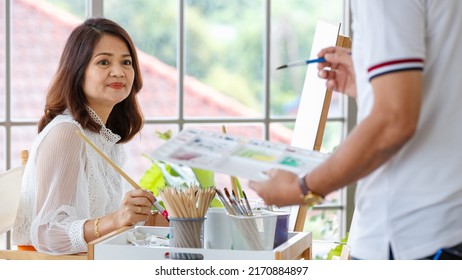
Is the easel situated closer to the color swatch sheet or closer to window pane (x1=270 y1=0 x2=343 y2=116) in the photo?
the color swatch sheet

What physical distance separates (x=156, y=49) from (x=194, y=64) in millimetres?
228

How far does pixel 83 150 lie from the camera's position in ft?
9.24

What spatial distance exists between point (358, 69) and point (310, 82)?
5.02 feet

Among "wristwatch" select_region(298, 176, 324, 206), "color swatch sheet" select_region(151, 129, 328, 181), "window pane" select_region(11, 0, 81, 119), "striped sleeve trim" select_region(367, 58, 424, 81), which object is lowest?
"wristwatch" select_region(298, 176, 324, 206)

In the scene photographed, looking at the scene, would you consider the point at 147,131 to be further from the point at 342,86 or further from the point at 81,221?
the point at 342,86

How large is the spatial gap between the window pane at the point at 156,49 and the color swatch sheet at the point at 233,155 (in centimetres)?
279

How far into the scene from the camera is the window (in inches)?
171

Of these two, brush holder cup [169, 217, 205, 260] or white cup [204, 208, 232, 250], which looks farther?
white cup [204, 208, 232, 250]

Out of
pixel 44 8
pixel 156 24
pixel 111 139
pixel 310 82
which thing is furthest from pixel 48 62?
pixel 310 82

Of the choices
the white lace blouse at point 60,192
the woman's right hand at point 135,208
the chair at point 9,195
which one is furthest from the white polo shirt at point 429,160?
the chair at point 9,195

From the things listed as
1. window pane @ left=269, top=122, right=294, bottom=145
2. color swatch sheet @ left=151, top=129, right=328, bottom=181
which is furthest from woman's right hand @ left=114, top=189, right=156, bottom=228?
window pane @ left=269, top=122, right=294, bottom=145

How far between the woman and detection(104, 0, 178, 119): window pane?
4.41 ft

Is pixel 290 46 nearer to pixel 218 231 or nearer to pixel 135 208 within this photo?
pixel 135 208

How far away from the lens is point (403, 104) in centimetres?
149
